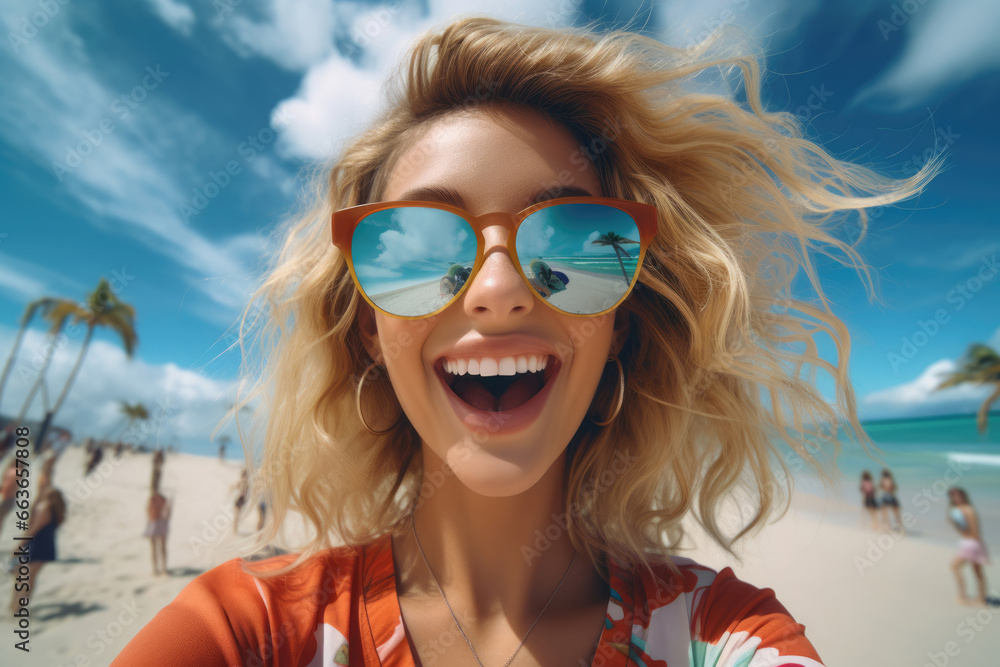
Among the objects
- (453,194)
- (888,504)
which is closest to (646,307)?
(453,194)

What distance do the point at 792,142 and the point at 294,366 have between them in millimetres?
2225

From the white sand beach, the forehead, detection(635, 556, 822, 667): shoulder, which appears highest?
the forehead

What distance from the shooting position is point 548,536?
5.77 ft

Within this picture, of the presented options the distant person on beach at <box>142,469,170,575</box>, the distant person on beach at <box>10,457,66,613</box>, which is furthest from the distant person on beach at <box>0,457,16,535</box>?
the distant person on beach at <box>142,469,170,575</box>

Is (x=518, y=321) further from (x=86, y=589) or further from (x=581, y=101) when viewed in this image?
(x=86, y=589)

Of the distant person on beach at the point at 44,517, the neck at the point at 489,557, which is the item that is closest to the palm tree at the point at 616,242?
the neck at the point at 489,557

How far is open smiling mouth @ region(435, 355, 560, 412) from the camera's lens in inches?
55.1

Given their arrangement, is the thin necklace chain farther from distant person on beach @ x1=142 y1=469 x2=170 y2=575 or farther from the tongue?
distant person on beach @ x1=142 y1=469 x2=170 y2=575

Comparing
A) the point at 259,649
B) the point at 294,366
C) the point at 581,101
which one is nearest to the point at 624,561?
the point at 259,649

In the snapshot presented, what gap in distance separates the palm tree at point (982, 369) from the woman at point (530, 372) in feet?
147

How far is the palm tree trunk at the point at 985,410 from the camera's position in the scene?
3337 centimetres

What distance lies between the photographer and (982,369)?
1328 inches

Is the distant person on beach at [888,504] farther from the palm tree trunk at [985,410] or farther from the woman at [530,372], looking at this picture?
the palm tree trunk at [985,410]

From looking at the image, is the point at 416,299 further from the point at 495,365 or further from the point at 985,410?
the point at 985,410
